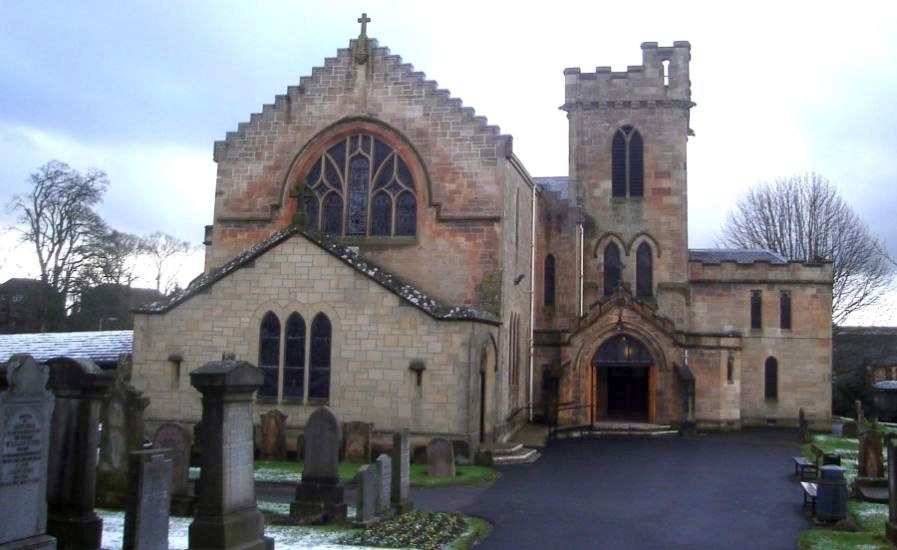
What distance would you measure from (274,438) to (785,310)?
2311 cm

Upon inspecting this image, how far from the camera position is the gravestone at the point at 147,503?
10941 mm

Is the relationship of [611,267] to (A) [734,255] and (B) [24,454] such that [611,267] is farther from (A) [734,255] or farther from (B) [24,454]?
(B) [24,454]

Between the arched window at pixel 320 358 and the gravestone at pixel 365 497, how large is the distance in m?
8.73

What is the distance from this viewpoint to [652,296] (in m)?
36.6

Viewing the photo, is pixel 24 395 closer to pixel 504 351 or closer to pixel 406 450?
pixel 406 450

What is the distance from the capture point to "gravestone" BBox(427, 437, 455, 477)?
2022 centimetres

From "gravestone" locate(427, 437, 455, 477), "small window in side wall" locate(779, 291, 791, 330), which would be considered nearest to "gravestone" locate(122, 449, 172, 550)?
"gravestone" locate(427, 437, 455, 477)

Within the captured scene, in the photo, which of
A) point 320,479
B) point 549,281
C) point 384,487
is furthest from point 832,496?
point 549,281

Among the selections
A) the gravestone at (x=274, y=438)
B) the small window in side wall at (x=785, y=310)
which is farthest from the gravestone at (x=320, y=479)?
the small window in side wall at (x=785, y=310)

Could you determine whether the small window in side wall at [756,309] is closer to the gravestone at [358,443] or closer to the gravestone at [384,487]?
the gravestone at [358,443]

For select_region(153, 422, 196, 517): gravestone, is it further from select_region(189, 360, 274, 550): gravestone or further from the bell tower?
the bell tower

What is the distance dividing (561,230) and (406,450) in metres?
20.6

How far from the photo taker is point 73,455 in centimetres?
1109

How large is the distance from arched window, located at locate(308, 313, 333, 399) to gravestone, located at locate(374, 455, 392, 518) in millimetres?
7869
